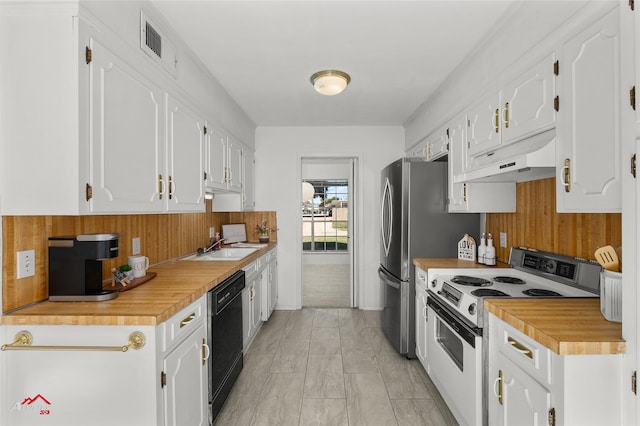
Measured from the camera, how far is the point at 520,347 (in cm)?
138

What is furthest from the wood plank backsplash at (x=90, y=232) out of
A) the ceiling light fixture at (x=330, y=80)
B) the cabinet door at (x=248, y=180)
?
the ceiling light fixture at (x=330, y=80)

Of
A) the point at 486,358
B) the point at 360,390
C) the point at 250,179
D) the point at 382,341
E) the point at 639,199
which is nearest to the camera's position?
the point at 639,199

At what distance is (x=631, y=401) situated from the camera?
3.57 ft

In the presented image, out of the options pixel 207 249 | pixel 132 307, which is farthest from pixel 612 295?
pixel 207 249

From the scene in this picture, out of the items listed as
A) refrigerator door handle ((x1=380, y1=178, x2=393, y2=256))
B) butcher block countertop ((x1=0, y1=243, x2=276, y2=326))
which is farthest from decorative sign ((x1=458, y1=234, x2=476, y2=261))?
butcher block countertop ((x1=0, y1=243, x2=276, y2=326))

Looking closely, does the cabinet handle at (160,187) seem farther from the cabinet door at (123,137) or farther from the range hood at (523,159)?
the range hood at (523,159)

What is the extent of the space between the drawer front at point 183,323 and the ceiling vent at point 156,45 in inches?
55.3

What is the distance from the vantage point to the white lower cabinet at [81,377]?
1285 mm

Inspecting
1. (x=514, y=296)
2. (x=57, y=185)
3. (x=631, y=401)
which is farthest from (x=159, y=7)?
(x=631, y=401)

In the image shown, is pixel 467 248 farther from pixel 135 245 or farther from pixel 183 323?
pixel 135 245

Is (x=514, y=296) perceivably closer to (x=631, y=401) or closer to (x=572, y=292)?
(x=572, y=292)

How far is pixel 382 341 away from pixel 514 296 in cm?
179

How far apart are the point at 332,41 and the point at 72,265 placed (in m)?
1.96

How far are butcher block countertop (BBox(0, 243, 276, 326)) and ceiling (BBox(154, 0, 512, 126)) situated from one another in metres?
1.55
